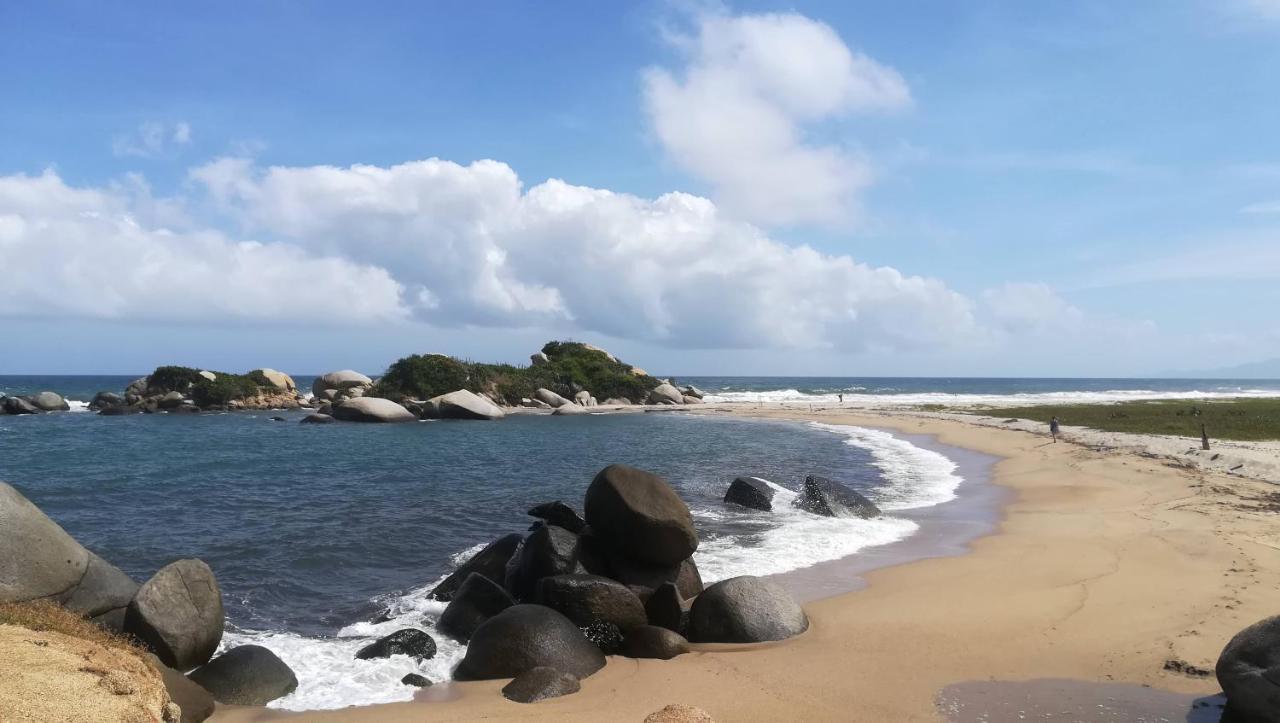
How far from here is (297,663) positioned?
9336mm

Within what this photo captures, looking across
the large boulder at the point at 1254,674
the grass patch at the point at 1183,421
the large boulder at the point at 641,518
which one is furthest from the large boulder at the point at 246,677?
the grass patch at the point at 1183,421

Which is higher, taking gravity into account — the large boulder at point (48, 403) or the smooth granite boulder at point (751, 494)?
the smooth granite boulder at point (751, 494)

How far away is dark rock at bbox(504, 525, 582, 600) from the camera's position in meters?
11.3

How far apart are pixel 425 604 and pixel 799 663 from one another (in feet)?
20.2

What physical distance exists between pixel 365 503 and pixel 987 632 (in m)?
Answer: 16.3

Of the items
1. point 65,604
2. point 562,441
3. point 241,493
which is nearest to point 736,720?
point 65,604

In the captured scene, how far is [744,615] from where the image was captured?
32.6 ft

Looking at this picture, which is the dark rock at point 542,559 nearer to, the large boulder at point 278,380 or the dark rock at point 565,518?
the dark rock at point 565,518

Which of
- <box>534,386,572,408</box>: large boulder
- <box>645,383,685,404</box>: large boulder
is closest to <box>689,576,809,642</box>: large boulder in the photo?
<box>534,386,572,408</box>: large boulder

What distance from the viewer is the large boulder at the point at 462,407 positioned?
5350 cm

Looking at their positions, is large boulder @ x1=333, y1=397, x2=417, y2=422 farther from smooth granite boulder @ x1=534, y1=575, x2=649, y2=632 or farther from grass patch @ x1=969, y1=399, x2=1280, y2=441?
smooth granite boulder @ x1=534, y1=575, x2=649, y2=632

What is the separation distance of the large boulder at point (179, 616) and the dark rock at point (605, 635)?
4.75 metres

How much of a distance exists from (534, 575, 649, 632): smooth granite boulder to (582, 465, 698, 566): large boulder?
1349 mm

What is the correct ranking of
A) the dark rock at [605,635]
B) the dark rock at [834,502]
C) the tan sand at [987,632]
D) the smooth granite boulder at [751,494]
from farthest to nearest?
the smooth granite boulder at [751,494] < the dark rock at [834,502] < the dark rock at [605,635] < the tan sand at [987,632]
